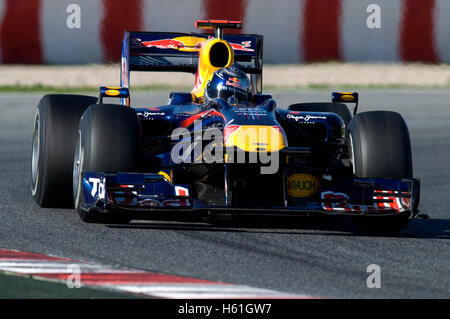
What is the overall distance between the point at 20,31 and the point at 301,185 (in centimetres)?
877

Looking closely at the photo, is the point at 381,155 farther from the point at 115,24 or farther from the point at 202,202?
the point at 115,24

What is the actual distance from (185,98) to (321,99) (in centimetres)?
776

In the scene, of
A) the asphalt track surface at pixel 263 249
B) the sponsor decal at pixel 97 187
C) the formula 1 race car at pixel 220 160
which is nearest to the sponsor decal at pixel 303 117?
the formula 1 race car at pixel 220 160

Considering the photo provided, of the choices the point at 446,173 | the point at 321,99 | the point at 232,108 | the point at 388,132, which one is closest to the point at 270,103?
the point at 232,108

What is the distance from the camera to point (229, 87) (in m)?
7.43

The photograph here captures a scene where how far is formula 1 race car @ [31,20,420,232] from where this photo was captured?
251 inches

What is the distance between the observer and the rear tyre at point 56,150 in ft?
24.1

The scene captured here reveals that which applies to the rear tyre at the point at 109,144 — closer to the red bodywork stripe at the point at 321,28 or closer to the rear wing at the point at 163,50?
the rear wing at the point at 163,50

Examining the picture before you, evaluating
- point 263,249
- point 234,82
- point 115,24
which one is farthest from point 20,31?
→ point 263,249

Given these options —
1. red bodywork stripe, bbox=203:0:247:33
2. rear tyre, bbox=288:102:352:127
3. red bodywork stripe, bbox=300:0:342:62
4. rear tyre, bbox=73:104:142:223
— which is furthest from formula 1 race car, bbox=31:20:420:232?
red bodywork stripe, bbox=300:0:342:62

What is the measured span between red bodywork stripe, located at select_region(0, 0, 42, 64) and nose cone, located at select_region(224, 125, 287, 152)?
341 inches

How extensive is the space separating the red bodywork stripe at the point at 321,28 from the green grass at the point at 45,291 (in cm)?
1076

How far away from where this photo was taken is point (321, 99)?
50.5 ft

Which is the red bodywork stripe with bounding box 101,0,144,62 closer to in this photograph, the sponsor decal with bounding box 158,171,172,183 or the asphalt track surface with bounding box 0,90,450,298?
the asphalt track surface with bounding box 0,90,450,298
